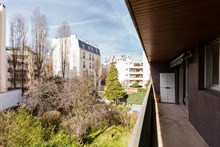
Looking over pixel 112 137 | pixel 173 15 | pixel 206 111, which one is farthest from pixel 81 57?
pixel 173 15

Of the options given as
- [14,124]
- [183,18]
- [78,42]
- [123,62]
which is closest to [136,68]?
[123,62]

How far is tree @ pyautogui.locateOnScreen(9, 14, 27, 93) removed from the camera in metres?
15.6

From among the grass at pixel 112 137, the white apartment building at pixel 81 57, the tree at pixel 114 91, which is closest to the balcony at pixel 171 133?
the grass at pixel 112 137

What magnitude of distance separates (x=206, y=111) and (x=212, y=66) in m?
1.21

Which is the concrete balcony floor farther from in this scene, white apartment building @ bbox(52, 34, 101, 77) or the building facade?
white apartment building @ bbox(52, 34, 101, 77)

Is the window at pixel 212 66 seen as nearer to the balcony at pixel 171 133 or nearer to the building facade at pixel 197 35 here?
the building facade at pixel 197 35

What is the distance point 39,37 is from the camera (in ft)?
54.4

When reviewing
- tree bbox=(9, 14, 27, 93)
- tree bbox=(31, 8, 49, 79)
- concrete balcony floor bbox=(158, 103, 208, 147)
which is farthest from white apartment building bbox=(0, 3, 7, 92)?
concrete balcony floor bbox=(158, 103, 208, 147)

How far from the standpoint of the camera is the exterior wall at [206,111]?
3.29 m

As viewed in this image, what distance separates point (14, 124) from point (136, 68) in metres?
41.8

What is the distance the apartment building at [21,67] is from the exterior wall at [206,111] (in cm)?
1503

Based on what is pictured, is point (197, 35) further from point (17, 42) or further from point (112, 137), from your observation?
point (17, 42)

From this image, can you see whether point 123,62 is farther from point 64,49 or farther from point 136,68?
point 64,49

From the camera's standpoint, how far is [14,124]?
6652mm
